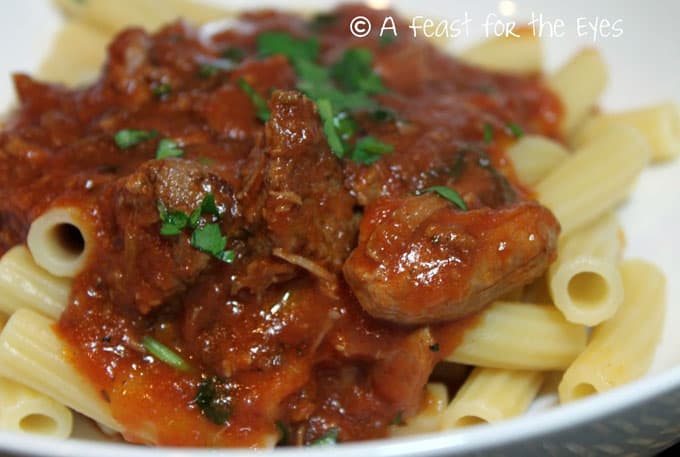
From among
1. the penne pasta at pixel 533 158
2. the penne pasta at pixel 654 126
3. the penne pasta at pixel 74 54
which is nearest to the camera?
the penne pasta at pixel 533 158

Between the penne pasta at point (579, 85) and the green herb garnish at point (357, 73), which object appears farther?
the penne pasta at point (579, 85)

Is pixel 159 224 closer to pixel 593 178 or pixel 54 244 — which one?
pixel 54 244

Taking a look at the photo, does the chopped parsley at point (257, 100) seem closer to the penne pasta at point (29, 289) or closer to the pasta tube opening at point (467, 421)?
the penne pasta at point (29, 289)

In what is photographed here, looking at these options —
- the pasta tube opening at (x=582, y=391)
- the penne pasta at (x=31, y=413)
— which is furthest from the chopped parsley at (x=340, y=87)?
the penne pasta at (x=31, y=413)

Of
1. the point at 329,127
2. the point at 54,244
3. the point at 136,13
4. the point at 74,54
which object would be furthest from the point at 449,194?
the point at 74,54

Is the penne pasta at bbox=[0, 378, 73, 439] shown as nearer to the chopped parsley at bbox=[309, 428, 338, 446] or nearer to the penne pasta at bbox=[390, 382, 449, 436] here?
the chopped parsley at bbox=[309, 428, 338, 446]

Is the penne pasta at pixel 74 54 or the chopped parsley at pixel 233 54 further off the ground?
the penne pasta at pixel 74 54

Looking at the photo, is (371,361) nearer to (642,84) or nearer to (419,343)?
(419,343)
